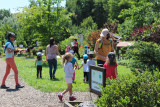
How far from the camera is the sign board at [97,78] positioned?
4184mm

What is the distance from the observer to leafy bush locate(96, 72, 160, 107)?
11.2ft

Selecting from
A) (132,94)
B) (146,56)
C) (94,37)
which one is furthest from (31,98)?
(94,37)

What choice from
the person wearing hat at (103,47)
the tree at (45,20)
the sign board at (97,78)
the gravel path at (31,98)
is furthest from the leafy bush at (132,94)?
the tree at (45,20)

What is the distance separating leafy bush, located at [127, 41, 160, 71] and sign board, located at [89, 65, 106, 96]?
3.22m

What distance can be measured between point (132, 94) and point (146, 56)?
4.23 metres

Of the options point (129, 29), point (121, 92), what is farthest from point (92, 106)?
point (129, 29)

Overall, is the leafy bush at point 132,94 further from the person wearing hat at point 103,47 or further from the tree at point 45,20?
the tree at point 45,20

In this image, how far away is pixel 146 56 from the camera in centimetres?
750

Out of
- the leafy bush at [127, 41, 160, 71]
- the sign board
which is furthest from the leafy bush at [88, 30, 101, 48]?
the sign board

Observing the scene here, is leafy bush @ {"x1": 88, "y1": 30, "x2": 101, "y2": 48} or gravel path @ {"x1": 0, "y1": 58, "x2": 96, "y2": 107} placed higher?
leafy bush @ {"x1": 88, "y1": 30, "x2": 101, "y2": 48}

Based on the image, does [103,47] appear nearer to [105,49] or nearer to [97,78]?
[105,49]

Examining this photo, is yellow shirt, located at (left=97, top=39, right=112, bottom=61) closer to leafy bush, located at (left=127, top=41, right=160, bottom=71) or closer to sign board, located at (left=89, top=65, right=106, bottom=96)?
leafy bush, located at (left=127, top=41, right=160, bottom=71)

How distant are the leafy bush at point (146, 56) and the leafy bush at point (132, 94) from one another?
3.72m

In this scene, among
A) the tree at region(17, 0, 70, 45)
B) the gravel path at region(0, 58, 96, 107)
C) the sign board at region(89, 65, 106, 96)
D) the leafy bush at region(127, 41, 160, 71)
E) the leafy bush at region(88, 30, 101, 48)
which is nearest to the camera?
the sign board at region(89, 65, 106, 96)
